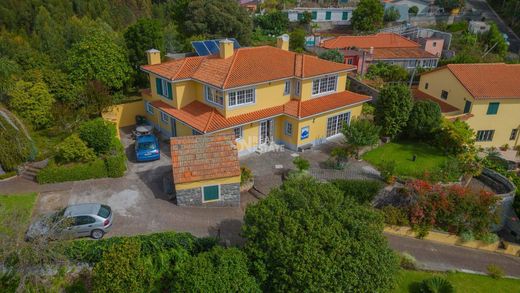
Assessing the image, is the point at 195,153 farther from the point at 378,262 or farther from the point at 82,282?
the point at 378,262

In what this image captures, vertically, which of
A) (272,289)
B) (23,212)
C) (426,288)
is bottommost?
(426,288)

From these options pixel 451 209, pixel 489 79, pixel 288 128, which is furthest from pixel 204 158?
pixel 489 79

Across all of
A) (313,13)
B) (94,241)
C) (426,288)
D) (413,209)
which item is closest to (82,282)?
(94,241)

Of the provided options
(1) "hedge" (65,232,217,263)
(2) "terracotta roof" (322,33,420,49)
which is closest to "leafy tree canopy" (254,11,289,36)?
(2) "terracotta roof" (322,33,420,49)

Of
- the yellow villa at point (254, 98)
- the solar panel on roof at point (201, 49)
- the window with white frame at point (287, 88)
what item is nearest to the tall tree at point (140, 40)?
the solar panel on roof at point (201, 49)

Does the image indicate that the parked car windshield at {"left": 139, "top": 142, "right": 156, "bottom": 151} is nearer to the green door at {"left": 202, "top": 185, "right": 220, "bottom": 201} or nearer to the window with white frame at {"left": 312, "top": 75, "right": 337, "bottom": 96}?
the green door at {"left": 202, "top": 185, "right": 220, "bottom": 201}

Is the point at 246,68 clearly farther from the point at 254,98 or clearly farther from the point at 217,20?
the point at 217,20

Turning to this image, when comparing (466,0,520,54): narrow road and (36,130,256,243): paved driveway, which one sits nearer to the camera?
(36,130,256,243): paved driveway
